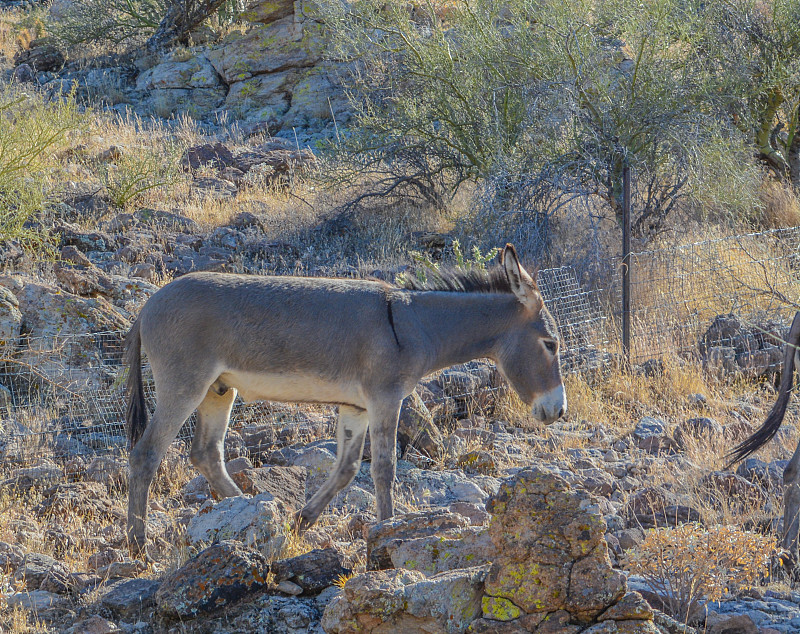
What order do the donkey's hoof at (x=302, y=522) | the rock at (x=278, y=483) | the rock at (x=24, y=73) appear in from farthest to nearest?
the rock at (x=24, y=73), the rock at (x=278, y=483), the donkey's hoof at (x=302, y=522)

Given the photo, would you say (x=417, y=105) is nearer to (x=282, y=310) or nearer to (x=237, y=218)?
(x=237, y=218)

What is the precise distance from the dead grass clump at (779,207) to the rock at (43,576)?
42.3 ft

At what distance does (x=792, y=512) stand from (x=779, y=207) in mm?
11039

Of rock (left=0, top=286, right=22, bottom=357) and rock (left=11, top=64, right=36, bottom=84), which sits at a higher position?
rock (left=11, top=64, right=36, bottom=84)

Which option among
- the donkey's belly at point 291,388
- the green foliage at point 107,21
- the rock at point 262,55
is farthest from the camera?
the green foliage at point 107,21

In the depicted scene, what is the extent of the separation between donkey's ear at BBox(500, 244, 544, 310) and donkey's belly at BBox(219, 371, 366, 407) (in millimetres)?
1312

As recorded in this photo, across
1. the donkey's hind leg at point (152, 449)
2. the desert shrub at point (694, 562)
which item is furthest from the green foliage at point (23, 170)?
the desert shrub at point (694, 562)

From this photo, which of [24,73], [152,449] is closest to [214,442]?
[152,449]

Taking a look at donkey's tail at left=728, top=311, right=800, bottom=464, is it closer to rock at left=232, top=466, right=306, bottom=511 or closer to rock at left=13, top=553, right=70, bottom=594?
rock at left=232, top=466, right=306, bottom=511

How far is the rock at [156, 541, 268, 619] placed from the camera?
4410mm

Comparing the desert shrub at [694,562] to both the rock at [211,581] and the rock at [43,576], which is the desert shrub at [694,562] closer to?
the rock at [211,581]

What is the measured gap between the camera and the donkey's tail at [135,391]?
234 inches

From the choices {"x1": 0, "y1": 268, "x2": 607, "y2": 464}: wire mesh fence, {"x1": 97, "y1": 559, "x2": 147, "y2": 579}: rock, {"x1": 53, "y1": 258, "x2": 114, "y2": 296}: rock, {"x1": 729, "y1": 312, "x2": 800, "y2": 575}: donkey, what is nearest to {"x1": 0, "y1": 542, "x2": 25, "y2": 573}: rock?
{"x1": 97, "y1": 559, "x2": 147, "y2": 579}: rock

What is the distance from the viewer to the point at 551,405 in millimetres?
6035
